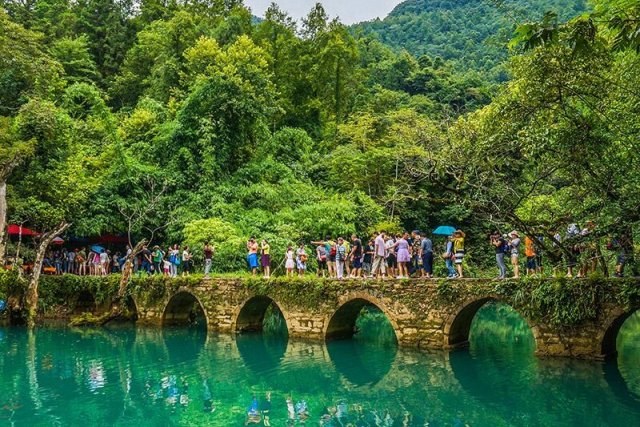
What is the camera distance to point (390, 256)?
62.2ft

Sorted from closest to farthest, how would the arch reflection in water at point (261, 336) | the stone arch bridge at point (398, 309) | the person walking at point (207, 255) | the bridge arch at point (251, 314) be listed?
the stone arch bridge at point (398, 309) → the arch reflection in water at point (261, 336) → the bridge arch at point (251, 314) → the person walking at point (207, 255)

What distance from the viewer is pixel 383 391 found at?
13.4m

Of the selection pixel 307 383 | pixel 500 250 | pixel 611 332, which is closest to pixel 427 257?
pixel 500 250

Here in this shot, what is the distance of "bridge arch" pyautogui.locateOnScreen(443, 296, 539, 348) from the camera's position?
16094mm

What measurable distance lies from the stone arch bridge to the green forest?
215cm

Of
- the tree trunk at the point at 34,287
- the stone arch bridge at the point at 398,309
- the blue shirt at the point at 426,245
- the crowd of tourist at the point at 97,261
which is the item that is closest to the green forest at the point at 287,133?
the tree trunk at the point at 34,287

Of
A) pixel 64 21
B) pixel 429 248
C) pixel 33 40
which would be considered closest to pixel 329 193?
pixel 429 248

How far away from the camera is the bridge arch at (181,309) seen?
2289cm

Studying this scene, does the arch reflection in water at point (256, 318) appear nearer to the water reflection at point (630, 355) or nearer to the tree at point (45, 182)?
the tree at point (45, 182)

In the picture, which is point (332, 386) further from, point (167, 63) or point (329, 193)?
point (167, 63)

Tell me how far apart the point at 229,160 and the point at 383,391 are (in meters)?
17.9

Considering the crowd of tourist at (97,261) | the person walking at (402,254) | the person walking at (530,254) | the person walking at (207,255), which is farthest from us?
the crowd of tourist at (97,261)

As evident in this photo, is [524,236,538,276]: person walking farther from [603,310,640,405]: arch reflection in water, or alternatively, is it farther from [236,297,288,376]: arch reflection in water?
[236,297,288,376]: arch reflection in water

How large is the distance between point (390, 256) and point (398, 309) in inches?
86.5
